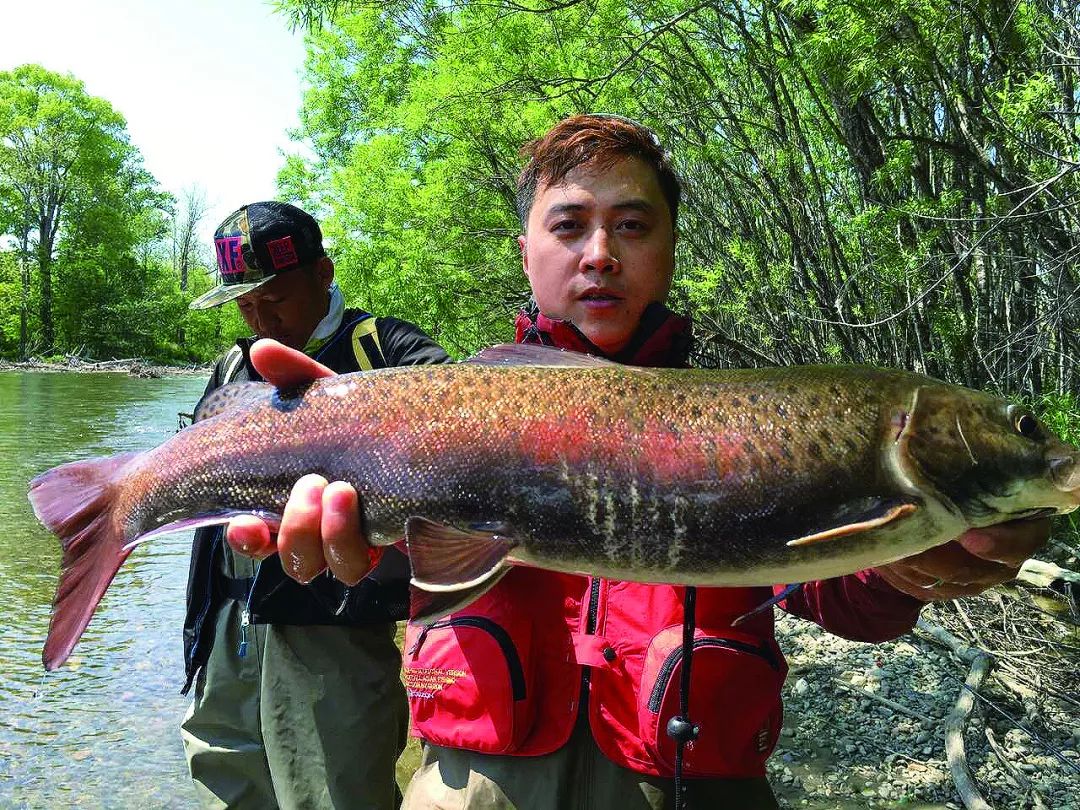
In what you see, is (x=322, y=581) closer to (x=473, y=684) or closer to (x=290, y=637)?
(x=290, y=637)

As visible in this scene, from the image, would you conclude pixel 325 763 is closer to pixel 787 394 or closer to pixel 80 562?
pixel 80 562

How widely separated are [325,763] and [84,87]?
195ft

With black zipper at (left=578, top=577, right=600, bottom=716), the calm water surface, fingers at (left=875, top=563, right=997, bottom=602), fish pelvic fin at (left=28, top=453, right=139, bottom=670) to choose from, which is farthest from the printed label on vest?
the calm water surface

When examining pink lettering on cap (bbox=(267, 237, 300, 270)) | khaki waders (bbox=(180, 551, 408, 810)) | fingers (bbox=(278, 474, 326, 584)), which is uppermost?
pink lettering on cap (bbox=(267, 237, 300, 270))

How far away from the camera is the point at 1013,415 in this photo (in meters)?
2.14

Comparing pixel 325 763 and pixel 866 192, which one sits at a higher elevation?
pixel 866 192

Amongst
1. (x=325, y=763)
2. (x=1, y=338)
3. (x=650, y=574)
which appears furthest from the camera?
(x=1, y=338)

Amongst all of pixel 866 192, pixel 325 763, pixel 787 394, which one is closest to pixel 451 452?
pixel 787 394

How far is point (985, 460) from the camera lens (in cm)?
207

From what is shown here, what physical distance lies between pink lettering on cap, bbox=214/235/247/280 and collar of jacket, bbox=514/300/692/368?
2151 mm

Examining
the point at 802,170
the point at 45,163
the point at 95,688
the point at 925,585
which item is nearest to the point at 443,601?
the point at 925,585

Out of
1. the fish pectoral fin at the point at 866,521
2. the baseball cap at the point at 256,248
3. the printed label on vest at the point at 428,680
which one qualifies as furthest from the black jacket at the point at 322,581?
the fish pectoral fin at the point at 866,521

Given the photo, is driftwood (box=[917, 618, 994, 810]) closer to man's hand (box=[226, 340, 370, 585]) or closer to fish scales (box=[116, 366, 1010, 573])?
fish scales (box=[116, 366, 1010, 573])

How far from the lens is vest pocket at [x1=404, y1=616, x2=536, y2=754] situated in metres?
2.30
